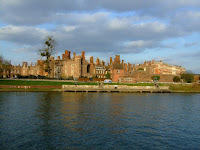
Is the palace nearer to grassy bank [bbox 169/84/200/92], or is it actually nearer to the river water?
grassy bank [bbox 169/84/200/92]

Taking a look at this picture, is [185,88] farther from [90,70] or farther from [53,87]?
[90,70]

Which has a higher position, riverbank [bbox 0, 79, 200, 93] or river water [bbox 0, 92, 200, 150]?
riverbank [bbox 0, 79, 200, 93]

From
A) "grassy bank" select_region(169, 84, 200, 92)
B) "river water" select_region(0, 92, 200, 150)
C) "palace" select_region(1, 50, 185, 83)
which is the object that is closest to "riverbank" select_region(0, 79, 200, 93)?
"grassy bank" select_region(169, 84, 200, 92)

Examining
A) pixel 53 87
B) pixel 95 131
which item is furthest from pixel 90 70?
pixel 95 131

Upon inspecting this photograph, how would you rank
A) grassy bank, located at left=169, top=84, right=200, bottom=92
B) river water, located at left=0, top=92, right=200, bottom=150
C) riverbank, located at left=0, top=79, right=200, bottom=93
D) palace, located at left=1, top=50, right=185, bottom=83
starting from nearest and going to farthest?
river water, located at left=0, top=92, right=200, bottom=150, riverbank, located at left=0, top=79, right=200, bottom=93, grassy bank, located at left=169, top=84, right=200, bottom=92, palace, located at left=1, top=50, right=185, bottom=83

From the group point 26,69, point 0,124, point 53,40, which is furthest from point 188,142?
point 26,69

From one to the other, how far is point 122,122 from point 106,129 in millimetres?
3611

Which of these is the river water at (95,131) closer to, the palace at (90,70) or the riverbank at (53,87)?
the riverbank at (53,87)

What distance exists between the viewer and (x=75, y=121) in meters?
24.3

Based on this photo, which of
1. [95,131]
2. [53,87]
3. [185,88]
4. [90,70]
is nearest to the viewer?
[95,131]

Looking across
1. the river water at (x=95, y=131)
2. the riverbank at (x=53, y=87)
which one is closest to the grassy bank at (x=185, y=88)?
the riverbank at (x=53, y=87)

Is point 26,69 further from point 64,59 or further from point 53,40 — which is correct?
point 53,40

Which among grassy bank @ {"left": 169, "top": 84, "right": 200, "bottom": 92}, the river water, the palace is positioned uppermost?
the palace

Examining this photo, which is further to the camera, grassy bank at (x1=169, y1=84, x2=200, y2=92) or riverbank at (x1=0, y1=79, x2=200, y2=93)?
grassy bank at (x1=169, y1=84, x2=200, y2=92)
